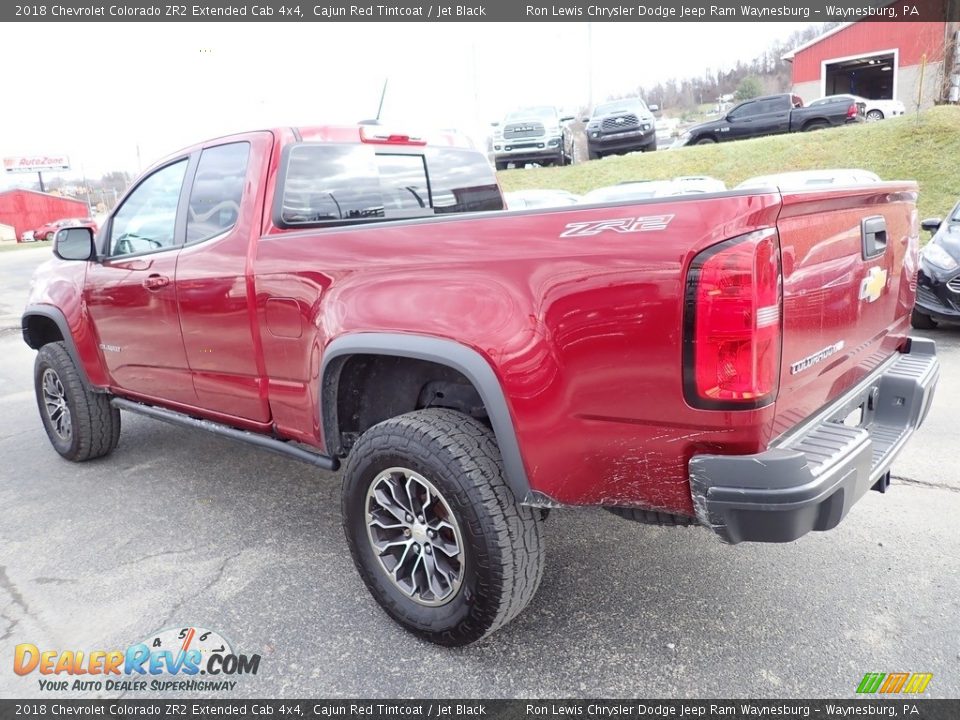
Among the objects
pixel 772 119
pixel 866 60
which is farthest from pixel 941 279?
pixel 866 60

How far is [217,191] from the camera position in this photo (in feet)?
11.1

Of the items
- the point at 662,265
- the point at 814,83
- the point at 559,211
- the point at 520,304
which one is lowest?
the point at 520,304

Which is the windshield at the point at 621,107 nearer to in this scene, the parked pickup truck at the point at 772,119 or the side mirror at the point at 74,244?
the parked pickup truck at the point at 772,119

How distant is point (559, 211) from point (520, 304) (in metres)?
0.30

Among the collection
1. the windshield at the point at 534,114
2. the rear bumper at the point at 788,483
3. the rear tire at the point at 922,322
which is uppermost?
the windshield at the point at 534,114

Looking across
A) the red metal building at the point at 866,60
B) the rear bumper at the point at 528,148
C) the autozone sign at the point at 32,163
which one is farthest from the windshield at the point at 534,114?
the autozone sign at the point at 32,163

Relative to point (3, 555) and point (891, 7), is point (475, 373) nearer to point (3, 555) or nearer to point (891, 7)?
point (3, 555)

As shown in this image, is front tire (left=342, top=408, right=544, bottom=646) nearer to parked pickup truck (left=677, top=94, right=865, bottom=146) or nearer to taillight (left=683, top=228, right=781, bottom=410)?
taillight (left=683, top=228, right=781, bottom=410)

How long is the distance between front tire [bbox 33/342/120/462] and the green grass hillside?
15.3 meters

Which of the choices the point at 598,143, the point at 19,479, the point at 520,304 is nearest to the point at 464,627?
the point at 520,304

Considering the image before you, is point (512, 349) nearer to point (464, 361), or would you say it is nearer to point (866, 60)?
point (464, 361)

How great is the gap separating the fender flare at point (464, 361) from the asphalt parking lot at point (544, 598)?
2.35 feet

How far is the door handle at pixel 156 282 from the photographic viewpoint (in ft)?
11.5

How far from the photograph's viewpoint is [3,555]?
340 centimetres
